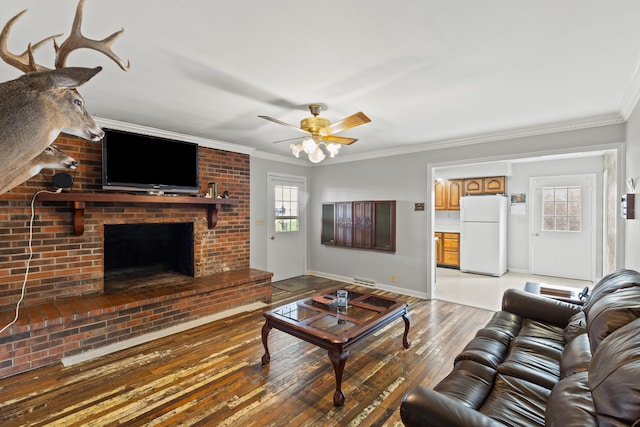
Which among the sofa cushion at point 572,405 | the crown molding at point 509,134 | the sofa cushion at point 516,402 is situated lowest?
the sofa cushion at point 516,402

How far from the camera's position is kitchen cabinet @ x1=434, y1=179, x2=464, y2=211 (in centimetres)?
665

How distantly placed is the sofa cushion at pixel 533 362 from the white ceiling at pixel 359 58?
6.33 ft

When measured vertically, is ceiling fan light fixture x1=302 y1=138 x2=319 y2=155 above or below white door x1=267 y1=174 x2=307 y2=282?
above

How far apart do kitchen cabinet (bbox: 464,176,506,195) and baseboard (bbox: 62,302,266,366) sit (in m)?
4.97

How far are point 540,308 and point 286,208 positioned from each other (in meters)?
4.14

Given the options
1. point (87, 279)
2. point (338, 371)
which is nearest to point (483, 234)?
point (338, 371)

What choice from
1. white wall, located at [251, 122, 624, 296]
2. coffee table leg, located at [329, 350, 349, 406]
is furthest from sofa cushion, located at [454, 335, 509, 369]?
white wall, located at [251, 122, 624, 296]

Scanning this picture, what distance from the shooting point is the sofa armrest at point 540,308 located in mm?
2400

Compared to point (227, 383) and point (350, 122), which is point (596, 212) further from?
point (227, 383)

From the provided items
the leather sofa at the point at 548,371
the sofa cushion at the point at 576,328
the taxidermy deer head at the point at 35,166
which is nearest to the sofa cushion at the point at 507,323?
the leather sofa at the point at 548,371

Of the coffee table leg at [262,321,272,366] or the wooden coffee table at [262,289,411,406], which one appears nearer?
the wooden coffee table at [262,289,411,406]

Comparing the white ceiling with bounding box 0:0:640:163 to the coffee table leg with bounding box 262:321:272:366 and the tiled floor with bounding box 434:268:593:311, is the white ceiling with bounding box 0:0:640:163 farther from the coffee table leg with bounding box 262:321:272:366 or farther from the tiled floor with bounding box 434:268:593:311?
the tiled floor with bounding box 434:268:593:311

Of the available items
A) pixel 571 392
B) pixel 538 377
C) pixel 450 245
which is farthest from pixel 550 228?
pixel 571 392

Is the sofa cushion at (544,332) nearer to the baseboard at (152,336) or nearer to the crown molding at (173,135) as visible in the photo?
the baseboard at (152,336)
